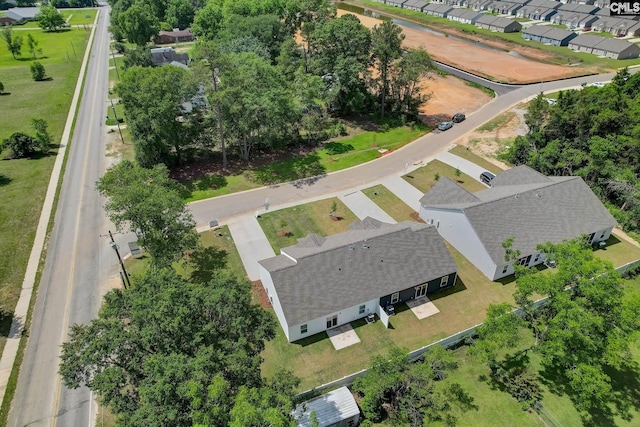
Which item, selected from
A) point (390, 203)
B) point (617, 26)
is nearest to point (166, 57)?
point (390, 203)

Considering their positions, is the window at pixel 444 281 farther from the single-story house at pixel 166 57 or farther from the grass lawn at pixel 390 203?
the single-story house at pixel 166 57

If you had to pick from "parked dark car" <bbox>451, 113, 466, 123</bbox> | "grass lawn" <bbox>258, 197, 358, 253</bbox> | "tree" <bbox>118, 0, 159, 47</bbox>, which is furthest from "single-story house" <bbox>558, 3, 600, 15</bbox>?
"tree" <bbox>118, 0, 159, 47</bbox>

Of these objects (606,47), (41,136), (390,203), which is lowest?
(390,203)

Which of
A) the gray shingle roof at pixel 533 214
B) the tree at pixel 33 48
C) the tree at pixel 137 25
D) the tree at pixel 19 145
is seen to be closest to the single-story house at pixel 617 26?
the gray shingle roof at pixel 533 214

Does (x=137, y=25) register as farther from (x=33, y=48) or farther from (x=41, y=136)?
(x=41, y=136)

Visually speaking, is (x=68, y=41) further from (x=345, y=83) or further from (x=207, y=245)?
(x=207, y=245)

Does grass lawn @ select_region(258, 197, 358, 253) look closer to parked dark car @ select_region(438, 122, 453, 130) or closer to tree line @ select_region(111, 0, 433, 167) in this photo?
tree line @ select_region(111, 0, 433, 167)

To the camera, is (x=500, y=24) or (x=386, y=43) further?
(x=500, y=24)

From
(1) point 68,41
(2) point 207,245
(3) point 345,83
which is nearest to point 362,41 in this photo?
(3) point 345,83
